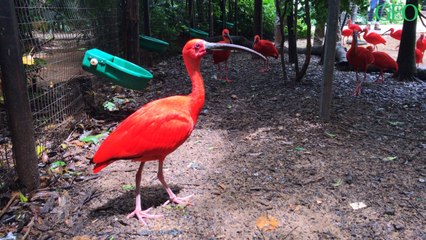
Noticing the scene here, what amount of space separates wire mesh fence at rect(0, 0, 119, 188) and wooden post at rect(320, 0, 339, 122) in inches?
118

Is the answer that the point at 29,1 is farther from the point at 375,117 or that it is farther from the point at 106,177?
the point at 375,117

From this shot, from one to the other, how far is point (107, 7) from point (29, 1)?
8.27 ft

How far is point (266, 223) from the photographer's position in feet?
9.36

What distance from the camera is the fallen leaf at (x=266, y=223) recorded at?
9.18ft

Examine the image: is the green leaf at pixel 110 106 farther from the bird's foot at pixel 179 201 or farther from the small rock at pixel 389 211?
the small rock at pixel 389 211

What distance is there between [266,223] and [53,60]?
2820 mm

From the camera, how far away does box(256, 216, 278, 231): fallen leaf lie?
2.80 m

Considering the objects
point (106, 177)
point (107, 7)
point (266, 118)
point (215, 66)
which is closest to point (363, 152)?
point (266, 118)

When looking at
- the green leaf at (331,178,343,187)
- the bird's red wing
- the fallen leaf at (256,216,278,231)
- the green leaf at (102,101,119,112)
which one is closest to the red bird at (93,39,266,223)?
the bird's red wing

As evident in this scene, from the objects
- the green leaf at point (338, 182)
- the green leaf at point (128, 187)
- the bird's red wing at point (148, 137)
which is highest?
the bird's red wing at point (148, 137)

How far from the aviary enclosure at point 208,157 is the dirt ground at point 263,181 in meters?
0.01

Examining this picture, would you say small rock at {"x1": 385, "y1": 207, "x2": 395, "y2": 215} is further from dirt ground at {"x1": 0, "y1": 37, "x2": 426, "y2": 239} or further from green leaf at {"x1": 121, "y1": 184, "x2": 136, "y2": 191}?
green leaf at {"x1": 121, "y1": 184, "x2": 136, "y2": 191}

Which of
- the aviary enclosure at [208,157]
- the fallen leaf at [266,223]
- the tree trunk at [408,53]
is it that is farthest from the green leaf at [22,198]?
the tree trunk at [408,53]

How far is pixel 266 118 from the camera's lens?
5102mm
